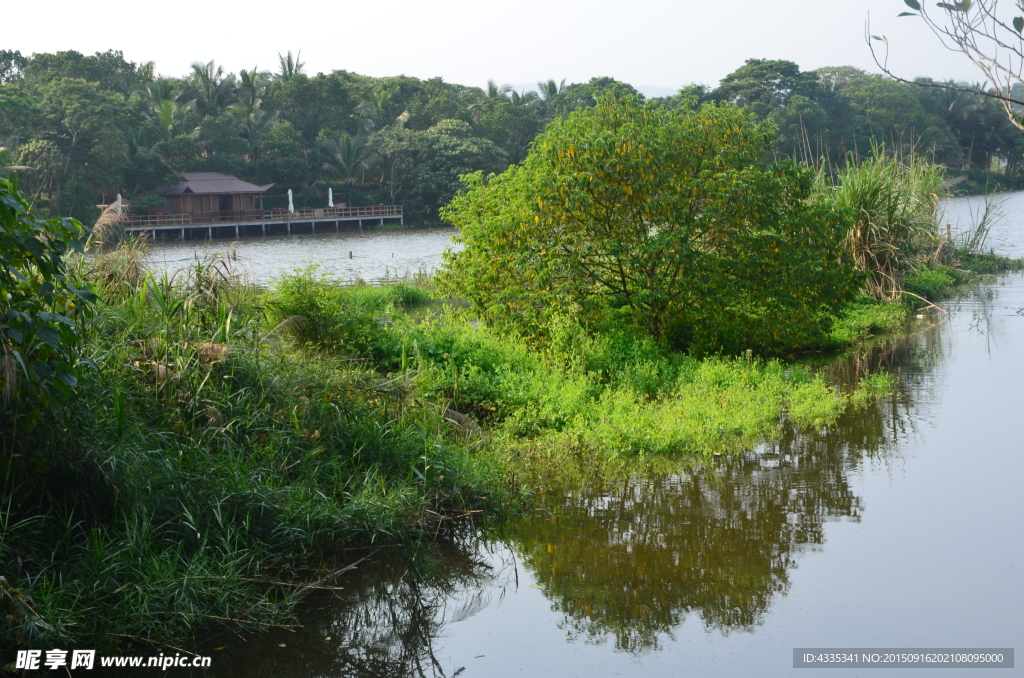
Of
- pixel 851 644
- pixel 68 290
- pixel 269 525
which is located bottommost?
pixel 851 644

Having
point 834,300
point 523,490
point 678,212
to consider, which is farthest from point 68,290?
point 834,300

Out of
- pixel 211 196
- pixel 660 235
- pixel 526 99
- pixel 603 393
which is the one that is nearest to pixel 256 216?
pixel 211 196

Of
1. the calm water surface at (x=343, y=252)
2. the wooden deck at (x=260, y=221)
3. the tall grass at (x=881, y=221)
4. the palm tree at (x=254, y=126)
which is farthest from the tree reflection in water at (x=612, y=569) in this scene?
the palm tree at (x=254, y=126)

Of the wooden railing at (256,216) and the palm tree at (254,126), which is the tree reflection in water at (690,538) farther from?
the palm tree at (254,126)

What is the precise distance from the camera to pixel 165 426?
5395mm

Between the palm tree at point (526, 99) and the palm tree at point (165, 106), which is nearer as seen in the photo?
the palm tree at point (165, 106)

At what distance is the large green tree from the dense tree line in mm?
32784

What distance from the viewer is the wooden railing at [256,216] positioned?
42562mm

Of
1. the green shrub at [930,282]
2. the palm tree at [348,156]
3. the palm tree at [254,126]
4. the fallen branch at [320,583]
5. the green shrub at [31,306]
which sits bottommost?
the fallen branch at [320,583]

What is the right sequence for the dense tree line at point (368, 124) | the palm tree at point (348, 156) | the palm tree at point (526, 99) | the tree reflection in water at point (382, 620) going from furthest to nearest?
1. the palm tree at point (526, 99)
2. the palm tree at point (348, 156)
3. the dense tree line at point (368, 124)
4. the tree reflection in water at point (382, 620)

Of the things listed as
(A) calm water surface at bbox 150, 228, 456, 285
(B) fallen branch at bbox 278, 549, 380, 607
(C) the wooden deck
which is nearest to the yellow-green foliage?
(B) fallen branch at bbox 278, 549, 380, 607

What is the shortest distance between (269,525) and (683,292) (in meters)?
6.98

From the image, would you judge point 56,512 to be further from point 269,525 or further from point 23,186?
point 23,186

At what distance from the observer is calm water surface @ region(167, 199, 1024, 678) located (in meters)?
4.37
